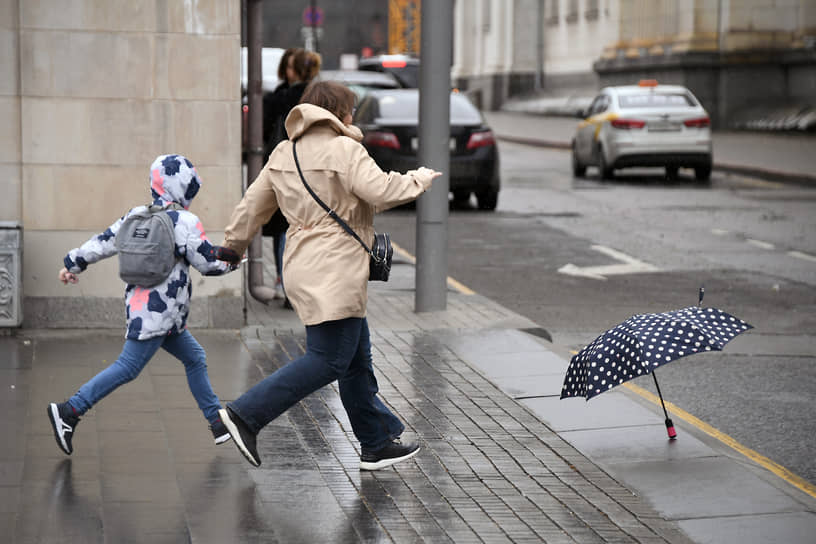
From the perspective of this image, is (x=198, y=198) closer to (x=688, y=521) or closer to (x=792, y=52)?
(x=688, y=521)

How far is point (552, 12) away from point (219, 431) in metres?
49.4

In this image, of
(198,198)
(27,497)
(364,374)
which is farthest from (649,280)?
(27,497)

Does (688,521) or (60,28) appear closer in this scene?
(688,521)

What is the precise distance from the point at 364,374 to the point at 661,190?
54.0ft

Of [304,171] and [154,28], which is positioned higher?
[154,28]

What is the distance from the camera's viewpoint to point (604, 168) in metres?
23.1

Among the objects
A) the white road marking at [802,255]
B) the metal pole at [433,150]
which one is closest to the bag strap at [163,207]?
the metal pole at [433,150]

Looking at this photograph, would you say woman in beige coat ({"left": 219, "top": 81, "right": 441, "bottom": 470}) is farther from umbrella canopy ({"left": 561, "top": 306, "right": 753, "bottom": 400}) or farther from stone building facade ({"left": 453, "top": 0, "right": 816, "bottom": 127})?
stone building facade ({"left": 453, "top": 0, "right": 816, "bottom": 127})

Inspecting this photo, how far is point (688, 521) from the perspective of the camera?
15.9ft

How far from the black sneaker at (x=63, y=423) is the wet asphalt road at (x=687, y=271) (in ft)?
10.6

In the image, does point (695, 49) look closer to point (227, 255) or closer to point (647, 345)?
point (647, 345)

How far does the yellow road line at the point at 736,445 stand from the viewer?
5785mm

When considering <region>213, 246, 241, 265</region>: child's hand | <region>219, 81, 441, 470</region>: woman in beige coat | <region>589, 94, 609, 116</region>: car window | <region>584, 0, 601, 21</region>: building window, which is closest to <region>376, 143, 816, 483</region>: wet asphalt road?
<region>589, 94, 609, 116</region>: car window

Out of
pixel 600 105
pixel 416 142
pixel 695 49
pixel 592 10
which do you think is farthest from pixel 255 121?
pixel 592 10
